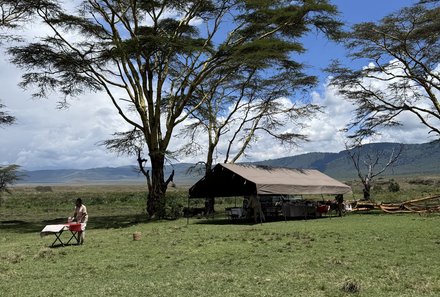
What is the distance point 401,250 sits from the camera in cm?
1119

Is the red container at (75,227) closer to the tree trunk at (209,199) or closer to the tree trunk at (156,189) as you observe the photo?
the tree trunk at (156,189)

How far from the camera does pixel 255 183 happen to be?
67.4 ft

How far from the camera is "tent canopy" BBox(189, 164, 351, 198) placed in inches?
837

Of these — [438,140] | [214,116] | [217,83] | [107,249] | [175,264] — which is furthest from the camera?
[214,116]

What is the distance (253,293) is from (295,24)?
2122 cm

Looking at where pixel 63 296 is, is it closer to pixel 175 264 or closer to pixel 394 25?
pixel 175 264

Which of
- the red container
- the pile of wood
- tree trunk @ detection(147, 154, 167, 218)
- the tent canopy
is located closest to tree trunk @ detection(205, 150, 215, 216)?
tree trunk @ detection(147, 154, 167, 218)

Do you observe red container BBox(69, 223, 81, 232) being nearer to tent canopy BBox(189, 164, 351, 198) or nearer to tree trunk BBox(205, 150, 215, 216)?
tent canopy BBox(189, 164, 351, 198)

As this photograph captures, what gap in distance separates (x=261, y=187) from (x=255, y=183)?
347 millimetres

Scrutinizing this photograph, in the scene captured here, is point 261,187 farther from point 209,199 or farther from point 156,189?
point 209,199

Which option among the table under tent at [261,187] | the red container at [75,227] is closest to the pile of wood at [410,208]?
the table under tent at [261,187]

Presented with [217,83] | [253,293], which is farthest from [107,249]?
[217,83]

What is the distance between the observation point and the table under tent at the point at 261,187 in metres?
21.5

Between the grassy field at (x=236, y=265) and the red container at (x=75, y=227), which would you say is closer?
the grassy field at (x=236, y=265)
